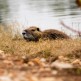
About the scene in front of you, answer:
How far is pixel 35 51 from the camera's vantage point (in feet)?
28.3

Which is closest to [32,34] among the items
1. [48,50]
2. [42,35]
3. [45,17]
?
[42,35]

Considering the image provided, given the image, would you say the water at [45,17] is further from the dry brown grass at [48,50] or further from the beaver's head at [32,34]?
the dry brown grass at [48,50]

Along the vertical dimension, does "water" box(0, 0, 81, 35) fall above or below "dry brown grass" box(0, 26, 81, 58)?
below

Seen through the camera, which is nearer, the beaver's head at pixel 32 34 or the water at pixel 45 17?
the beaver's head at pixel 32 34

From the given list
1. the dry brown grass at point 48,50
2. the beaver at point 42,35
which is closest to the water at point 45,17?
the beaver at point 42,35

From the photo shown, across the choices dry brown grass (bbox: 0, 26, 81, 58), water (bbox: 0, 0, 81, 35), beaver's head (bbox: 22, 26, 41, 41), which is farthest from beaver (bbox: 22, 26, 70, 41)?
dry brown grass (bbox: 0, 26, 81, 58)

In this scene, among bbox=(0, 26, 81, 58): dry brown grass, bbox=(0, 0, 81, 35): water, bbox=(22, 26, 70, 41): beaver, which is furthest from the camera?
bbox=(0, 0, 81, 35): water

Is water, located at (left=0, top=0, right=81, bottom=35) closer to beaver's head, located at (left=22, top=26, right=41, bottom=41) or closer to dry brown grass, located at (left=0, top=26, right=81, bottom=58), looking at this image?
beaver's head, located at (left=22, top=26, right=41, bottom=41)

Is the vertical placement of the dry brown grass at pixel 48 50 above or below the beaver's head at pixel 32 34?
above

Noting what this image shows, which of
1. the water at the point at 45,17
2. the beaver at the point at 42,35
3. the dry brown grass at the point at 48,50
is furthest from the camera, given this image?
the water at the point at 45,17

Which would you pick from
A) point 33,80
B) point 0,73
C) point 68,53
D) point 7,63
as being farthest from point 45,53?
point 33,80

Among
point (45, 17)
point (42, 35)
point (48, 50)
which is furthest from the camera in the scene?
point (45, 17)

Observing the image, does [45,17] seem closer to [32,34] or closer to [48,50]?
[32,34]

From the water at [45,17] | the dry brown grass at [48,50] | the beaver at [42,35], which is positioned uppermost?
the dry brown grass at [48,50]
